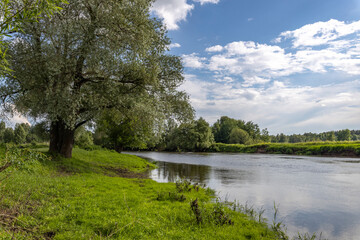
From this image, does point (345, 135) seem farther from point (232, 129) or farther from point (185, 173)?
point (185, 173)

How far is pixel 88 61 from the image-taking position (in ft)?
44.3

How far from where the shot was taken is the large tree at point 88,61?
13.3 m

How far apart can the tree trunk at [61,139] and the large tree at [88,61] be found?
245 centimetres

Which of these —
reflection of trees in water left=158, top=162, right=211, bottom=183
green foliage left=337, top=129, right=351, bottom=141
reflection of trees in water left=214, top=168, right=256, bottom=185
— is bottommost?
reflection of trees in water left=158, top=162, right=211, bottom=183

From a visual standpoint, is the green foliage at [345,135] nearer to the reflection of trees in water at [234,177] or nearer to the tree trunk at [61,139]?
the reflection of trees in water at [234,177]

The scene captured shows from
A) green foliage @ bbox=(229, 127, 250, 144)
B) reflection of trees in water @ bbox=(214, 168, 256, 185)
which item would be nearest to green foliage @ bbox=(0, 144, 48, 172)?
reflection of trees in water @ bbox=(214, 168, 256, 185)

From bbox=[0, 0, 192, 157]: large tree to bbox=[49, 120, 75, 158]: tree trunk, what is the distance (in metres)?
2.45

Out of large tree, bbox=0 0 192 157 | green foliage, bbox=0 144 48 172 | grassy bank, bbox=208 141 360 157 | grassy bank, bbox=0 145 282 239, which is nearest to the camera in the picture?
green foliage, bbox=0 144 48 172

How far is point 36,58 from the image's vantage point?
526 inches

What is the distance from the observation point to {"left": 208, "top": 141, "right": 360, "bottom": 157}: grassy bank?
47406mm

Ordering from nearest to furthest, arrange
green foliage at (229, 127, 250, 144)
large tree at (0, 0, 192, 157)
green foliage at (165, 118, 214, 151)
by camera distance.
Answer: large tree at (0, 0, 192, 157) → green foliage at (165, 118, 214, 151) → green foliage at (229, 127, 250, 144)

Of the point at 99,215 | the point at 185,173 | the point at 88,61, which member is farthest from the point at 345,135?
the point at 99,215

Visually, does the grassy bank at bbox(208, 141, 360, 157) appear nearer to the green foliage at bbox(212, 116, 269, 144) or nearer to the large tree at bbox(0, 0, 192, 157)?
the green foliage at bbox(212, 116, 269, 144)

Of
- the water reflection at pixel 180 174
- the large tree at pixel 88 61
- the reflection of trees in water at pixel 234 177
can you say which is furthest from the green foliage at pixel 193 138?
the large tree at pixel 88 61
